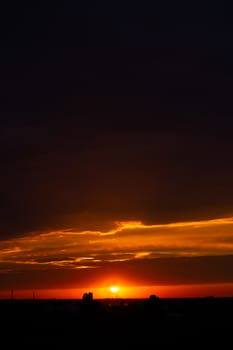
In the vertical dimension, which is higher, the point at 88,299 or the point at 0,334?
the point at 88,299

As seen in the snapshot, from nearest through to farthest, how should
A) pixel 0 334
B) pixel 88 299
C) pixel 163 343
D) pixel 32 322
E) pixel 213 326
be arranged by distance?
pixel 163 343
pixel 0 334
pixel 213 326
pixel 32 322
pixel 88 299

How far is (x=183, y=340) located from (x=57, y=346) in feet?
35.5

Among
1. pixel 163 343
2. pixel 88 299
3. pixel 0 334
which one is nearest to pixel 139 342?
pixel 163 343

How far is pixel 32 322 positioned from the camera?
256ft

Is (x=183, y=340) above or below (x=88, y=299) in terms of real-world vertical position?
below

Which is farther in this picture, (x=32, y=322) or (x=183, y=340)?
(x=32, y=322)

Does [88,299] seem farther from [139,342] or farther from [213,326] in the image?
[139,342]

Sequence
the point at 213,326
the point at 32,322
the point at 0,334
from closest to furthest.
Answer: the point at 0,334 < the point at 213,326 < the point at 32,322

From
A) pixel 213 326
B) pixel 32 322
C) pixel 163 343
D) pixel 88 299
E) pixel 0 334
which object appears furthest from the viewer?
pixel 88 299

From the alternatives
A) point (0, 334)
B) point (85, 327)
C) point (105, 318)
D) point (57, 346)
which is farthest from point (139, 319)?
point (57, 346)

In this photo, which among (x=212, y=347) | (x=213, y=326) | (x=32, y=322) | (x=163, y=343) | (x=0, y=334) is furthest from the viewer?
(x=32, y=322)

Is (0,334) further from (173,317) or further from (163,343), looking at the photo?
(173,317)

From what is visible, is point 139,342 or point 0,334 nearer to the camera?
point 139,342

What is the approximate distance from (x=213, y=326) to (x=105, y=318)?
16485mm
